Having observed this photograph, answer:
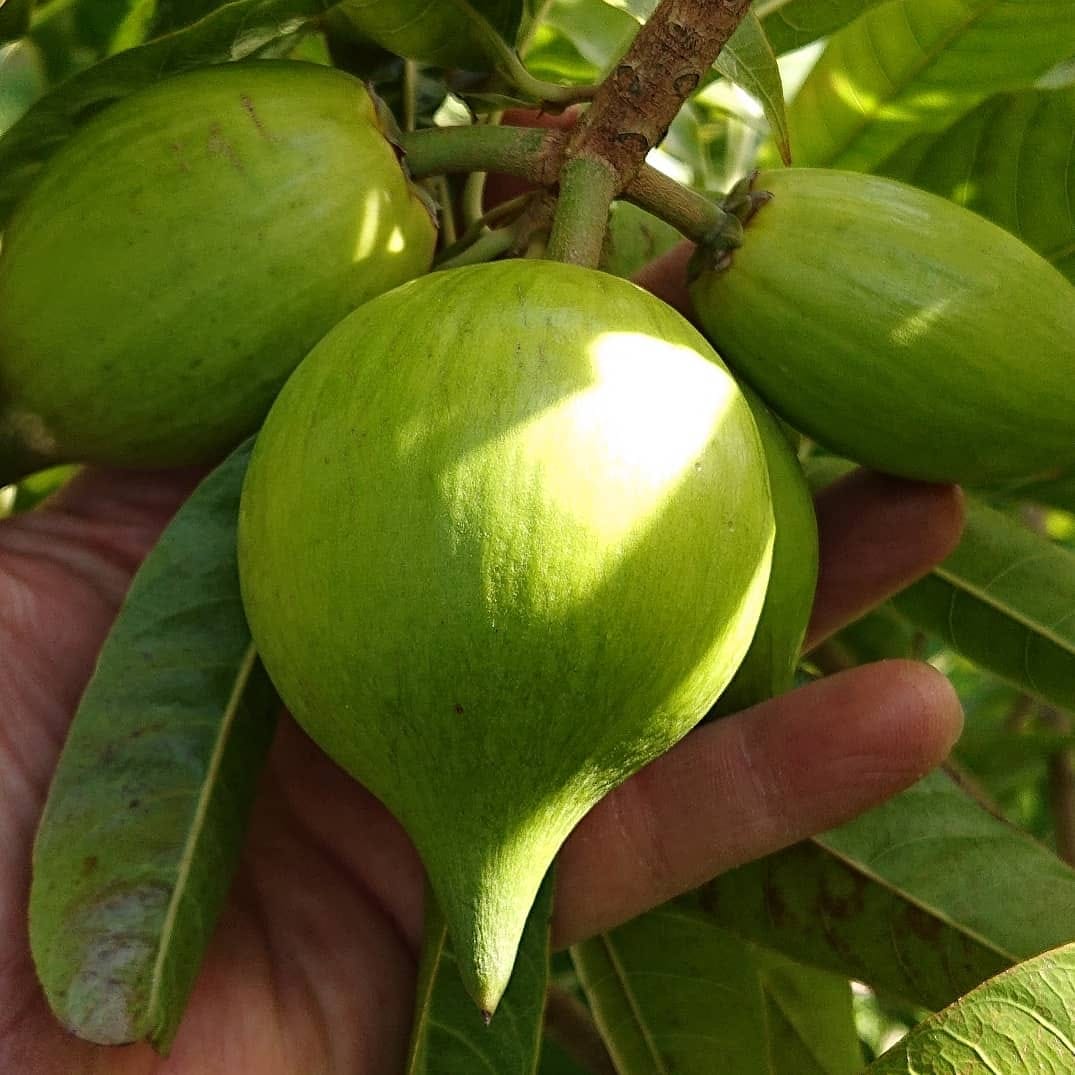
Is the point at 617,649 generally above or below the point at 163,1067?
above

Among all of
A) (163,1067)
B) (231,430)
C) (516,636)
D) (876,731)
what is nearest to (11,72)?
(231,430)

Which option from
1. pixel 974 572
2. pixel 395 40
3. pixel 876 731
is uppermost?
pixel 395 40

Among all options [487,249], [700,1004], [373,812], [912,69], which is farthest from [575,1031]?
Answer: [912,69]

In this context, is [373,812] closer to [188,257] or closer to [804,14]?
[188,257]

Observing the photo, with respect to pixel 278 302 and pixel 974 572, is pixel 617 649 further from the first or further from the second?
pixel 974 572

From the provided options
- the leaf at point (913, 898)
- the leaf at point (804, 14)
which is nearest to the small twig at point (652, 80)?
the leaf at point (804, 14)

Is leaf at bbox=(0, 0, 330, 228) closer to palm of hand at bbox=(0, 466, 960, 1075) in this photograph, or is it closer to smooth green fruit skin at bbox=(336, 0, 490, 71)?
smooth green fruit skin at bbox=(336, 0, 490, 71)

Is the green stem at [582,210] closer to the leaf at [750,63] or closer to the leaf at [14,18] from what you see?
the leaf at [750,63]
